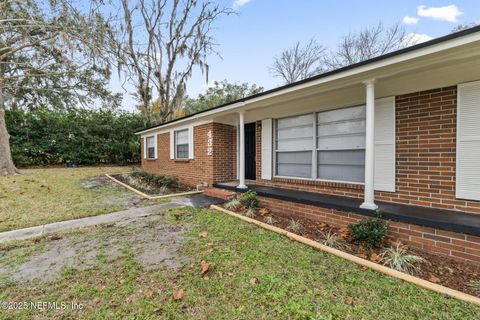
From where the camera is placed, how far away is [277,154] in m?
6.29

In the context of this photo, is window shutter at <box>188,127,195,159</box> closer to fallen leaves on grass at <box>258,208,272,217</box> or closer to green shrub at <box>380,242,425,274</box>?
fallen leaves on grass at <box>258,208,272,217</box>

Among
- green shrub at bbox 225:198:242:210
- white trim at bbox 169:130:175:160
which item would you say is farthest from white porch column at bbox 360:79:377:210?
white trim at bbox 169:130:175:160

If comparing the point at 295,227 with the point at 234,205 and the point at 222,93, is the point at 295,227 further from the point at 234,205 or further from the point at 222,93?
the point at 222,93

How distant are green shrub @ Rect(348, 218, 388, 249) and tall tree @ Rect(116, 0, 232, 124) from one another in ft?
54.4

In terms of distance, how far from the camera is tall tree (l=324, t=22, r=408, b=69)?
684 inches

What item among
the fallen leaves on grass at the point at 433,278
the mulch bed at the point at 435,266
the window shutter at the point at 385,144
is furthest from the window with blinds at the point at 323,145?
the fallen leaves on grass at the point at 433,278

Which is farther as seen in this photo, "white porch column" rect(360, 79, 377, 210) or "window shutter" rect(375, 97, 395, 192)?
"window shutter" rect(375, 97, 395, 192)

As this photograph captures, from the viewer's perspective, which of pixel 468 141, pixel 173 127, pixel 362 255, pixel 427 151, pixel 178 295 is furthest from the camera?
pixel 173 127

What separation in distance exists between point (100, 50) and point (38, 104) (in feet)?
27.6

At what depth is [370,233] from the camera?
124 inches

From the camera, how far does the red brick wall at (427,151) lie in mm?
3625

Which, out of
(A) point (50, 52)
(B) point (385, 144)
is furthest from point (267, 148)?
(A) point (50, 52)

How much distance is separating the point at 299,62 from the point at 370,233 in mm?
22005

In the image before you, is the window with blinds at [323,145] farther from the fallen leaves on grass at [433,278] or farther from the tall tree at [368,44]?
the tall tree at [368,44]
